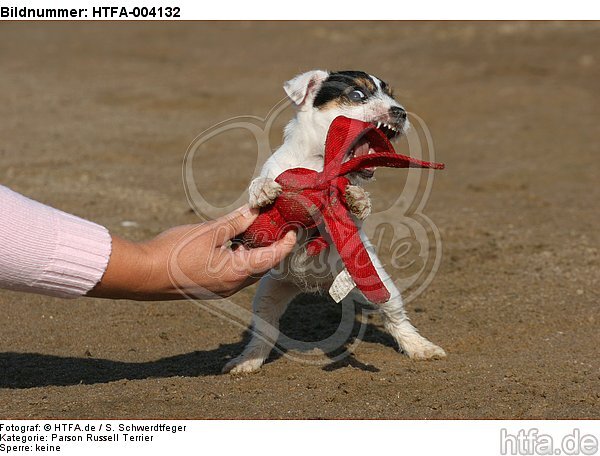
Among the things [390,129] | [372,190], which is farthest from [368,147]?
[372,190]

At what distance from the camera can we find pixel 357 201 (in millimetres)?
4125

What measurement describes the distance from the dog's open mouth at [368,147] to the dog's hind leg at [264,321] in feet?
2.65

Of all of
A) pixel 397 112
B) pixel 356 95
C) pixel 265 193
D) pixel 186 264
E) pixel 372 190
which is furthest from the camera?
pixel 372 190

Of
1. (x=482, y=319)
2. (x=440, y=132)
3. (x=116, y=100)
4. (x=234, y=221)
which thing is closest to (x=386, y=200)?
(x=482, y=319)

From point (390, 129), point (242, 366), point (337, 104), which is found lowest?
point (242, 366)

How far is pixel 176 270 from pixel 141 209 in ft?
13.9

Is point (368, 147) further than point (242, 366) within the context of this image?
No

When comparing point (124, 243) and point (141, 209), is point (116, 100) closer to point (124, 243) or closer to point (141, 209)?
point (141, 209)

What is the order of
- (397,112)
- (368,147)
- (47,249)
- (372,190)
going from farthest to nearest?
(372,190) < (397,112) < (368,147) < (47,249)

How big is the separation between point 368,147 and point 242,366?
130 cm

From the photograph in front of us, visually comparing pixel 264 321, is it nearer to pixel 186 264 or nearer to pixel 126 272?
pixel 186 264

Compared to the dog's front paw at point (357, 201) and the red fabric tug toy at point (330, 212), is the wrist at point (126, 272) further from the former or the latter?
the dog's front paw at point (357, 201)

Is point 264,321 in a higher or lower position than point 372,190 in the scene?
lower

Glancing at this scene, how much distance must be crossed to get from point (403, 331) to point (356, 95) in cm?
127
